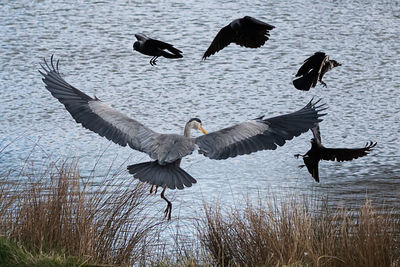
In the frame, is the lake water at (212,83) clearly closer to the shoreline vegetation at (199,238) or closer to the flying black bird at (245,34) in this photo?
the shoreline vegetation at (199,238)

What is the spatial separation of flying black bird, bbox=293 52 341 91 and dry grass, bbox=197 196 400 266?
1186 mm

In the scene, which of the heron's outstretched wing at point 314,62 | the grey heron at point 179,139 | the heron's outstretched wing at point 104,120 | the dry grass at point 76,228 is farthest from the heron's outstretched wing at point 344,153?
the dry grass at point 76,228

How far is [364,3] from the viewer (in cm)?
1596

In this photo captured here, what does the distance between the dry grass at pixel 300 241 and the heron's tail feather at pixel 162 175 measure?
0.50 metres

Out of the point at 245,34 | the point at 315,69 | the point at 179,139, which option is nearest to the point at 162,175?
the point at 179,139

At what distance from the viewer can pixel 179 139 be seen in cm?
600

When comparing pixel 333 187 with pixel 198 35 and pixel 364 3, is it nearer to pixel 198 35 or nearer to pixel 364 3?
pixel 198 35

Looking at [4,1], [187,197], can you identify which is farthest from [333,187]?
[4,1]

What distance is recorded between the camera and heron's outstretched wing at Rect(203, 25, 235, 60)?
297 inches

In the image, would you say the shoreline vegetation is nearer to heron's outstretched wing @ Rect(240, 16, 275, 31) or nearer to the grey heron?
the grey heron

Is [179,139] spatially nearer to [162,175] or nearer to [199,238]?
[162,175]

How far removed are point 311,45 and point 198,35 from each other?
2.01 m

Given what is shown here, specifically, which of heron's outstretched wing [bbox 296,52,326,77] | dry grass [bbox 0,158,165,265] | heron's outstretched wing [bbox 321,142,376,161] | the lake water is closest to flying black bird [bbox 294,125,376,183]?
heron's outstretched wing [bbox 321,142,376,161]

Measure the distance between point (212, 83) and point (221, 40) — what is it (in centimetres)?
465
